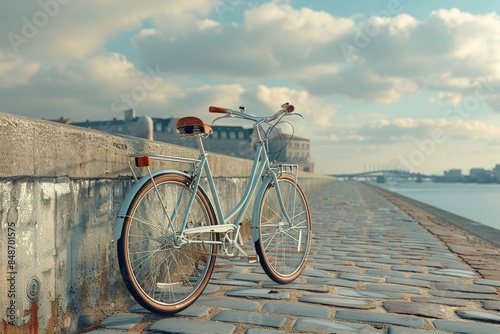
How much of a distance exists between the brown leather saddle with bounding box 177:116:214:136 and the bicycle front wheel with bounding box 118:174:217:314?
324 millimetres

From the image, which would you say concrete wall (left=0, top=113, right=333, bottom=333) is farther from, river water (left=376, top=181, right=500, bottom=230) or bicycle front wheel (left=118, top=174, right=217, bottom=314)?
river water (left=376, top=181, right=500, bottom=230)

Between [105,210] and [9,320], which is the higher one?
[105,210]

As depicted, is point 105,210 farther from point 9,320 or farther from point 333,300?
point 333,300

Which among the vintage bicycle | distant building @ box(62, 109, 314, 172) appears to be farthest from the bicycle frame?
distant building @ box(62, 109, 314, 172)

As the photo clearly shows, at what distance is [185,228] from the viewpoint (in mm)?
3082

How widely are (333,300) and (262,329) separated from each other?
2.71 ft

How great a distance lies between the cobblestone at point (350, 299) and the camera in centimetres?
281

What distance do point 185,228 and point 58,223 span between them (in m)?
0.85

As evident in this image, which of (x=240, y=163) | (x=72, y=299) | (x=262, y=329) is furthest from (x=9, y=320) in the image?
(x=240, y=163)

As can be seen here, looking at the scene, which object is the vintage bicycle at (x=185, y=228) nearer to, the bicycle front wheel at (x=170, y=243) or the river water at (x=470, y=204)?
the bicycle front wheel at (x=170, y=243)

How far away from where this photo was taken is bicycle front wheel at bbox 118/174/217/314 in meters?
3.02

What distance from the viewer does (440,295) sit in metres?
3.65

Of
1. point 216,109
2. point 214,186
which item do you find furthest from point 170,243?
point 216,109

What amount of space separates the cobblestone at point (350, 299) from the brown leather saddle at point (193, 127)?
1175 mm
